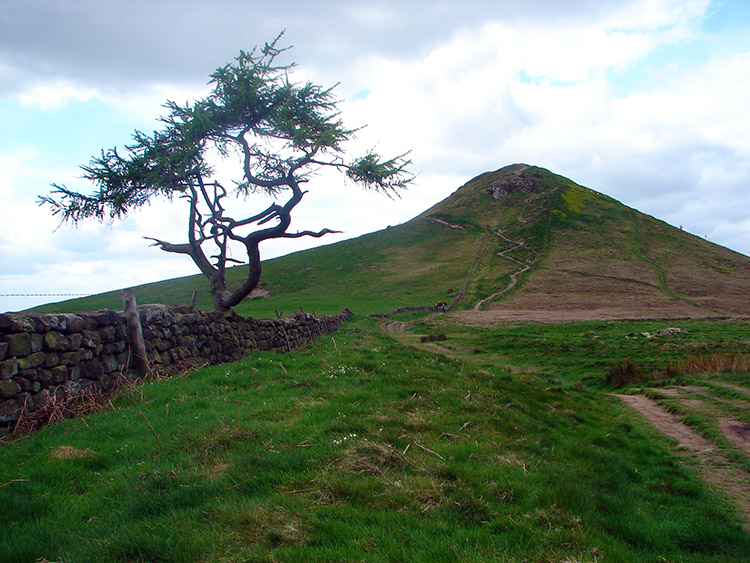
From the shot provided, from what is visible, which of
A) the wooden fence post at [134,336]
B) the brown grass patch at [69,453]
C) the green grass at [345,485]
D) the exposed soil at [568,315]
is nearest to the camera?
the green grass at [345,485]

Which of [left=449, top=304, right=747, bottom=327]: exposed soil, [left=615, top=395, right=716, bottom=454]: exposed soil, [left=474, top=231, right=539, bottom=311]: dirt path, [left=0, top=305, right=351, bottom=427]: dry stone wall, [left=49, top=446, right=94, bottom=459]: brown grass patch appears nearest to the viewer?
[left=49, top=446, right=94, bottom=459]: brown grass patch

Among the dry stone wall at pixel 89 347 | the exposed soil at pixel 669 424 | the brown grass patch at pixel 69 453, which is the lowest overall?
the exposed soil at pixel 669 424

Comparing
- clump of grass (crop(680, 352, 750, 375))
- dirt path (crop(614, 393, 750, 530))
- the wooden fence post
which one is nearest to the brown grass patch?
the wooden fence post

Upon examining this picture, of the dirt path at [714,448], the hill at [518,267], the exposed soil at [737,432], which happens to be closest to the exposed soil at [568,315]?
the hill at [518,267]

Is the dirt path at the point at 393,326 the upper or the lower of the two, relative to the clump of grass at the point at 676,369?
upper

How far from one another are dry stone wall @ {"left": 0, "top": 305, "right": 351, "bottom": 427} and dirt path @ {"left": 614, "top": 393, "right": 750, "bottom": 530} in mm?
9708

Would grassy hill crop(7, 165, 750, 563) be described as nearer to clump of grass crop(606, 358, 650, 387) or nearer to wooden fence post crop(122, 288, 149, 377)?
clump of grass crop(606, 358, 650, 387)

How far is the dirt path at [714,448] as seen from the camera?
6.66m

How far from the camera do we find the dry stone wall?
24.5 feet

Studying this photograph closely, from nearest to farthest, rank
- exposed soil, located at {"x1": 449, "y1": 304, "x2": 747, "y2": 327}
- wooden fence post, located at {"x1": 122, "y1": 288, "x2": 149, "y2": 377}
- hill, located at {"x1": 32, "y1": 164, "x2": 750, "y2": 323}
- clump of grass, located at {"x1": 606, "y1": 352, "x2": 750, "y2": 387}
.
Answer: wooden fence post, located at {"x1": 122, "y1": 288, "x2": 149, "y2": 377} → clump of grass, located at {"x1": 606, "y1": 352, "x2": 750, "y2": 387} → exposed soil, located at {"x1": 449, "y1": 304, "x2": 747, "y2": 327} → hill, located at {"x1": 32, "y1": 164, "x2": 750, "y2": 323}

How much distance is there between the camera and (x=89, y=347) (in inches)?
361

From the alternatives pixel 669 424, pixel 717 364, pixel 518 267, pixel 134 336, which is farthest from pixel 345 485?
pixel 518 267

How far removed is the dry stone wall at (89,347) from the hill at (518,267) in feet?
103

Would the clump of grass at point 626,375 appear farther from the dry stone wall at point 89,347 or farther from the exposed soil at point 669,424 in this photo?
the dry stone wall at point 89,347
